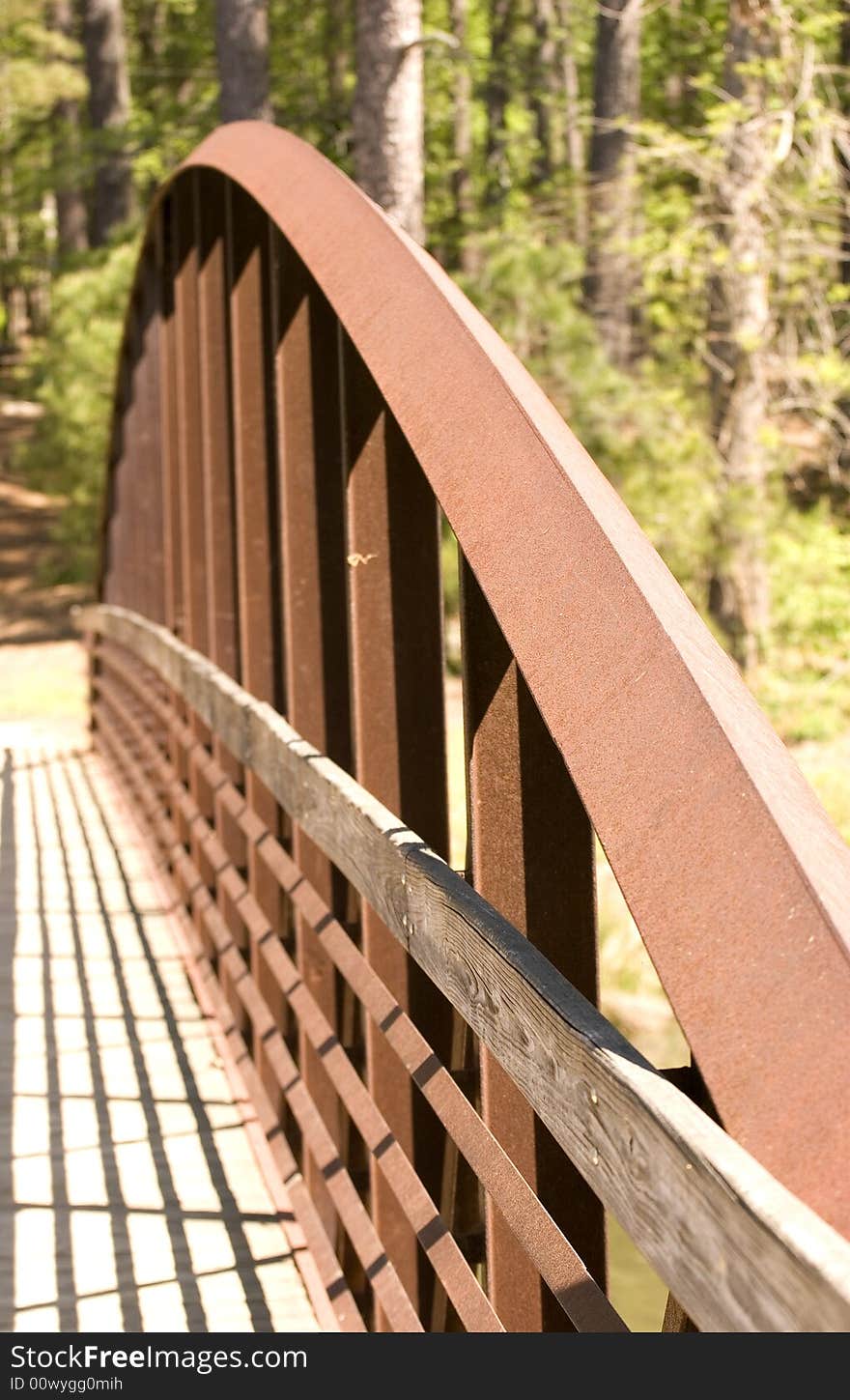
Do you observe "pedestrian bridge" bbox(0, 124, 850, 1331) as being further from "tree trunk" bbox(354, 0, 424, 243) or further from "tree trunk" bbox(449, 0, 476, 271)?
"tree trunk" bbox(449, 0, 476, 271)

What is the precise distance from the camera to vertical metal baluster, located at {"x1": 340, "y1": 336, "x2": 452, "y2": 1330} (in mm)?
3205

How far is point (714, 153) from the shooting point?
11.0 meters

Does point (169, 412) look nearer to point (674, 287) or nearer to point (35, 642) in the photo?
point (674, 287)

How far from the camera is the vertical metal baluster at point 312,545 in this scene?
3.94 meters

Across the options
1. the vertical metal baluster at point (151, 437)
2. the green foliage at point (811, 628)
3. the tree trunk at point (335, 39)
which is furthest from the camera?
the tree trunk at point (335, 39)

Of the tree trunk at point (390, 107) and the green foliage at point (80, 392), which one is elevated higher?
→ the tree trunk at point (390, 107)

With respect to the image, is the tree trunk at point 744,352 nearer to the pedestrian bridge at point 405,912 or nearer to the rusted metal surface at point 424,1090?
the pedestrian bridge at point 405,912

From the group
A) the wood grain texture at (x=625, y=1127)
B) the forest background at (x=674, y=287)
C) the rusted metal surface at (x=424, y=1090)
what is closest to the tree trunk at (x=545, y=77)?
the forest background at (x=674, y=287)

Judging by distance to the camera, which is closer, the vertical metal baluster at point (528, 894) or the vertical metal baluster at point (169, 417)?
the vertical metal baluster at point (528, 894)

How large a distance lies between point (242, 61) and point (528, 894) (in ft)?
47.6

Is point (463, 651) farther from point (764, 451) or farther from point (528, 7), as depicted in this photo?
point (528, 7)

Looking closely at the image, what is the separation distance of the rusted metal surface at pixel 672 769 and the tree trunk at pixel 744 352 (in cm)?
887

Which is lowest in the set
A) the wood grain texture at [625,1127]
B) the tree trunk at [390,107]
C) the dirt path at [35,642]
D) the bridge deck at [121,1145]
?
the dirt path at [35,642]

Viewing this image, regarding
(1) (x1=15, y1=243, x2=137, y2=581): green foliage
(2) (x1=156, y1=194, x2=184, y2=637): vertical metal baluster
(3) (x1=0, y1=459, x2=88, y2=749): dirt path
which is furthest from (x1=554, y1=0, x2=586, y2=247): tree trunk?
(3) (x1=0, y1=459, x2=88, y2=749): dirt path
